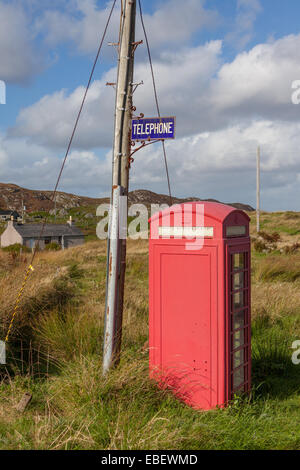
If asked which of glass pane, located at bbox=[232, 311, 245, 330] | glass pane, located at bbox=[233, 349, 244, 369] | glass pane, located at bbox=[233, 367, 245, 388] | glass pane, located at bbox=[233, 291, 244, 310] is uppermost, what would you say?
glass pane, located at bbox=[233, 291, 244, 310]

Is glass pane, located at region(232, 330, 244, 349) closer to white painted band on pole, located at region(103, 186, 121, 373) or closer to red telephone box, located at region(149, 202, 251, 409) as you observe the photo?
red telephone box, located at region(149, 202, 251, 409)

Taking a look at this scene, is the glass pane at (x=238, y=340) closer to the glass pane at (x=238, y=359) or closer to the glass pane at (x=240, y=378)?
the glass pane at (x=238, y=359)

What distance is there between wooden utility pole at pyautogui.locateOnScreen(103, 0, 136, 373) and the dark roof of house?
55.2 meters

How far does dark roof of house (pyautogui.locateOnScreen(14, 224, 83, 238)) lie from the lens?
2389 inches

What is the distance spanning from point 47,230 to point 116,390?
59.5 metres

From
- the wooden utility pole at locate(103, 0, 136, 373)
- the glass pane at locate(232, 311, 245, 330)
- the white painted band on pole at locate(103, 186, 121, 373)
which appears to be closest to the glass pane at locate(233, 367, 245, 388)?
the glass pane at locate(232, 311, 245, 330)

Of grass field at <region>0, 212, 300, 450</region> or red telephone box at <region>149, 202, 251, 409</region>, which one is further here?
red telephone box at <region>149, 202, 251, 409</region>

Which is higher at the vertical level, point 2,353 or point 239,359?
point 239,359

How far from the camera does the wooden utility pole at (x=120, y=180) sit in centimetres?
529

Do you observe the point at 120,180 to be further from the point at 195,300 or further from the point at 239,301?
the point at 239,301

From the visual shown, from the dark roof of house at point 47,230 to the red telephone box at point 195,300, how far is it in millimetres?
55923

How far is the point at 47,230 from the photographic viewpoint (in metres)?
62.1

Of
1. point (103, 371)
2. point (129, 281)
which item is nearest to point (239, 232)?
point (103, 371)

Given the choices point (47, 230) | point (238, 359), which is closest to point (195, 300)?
point (238, 359)
